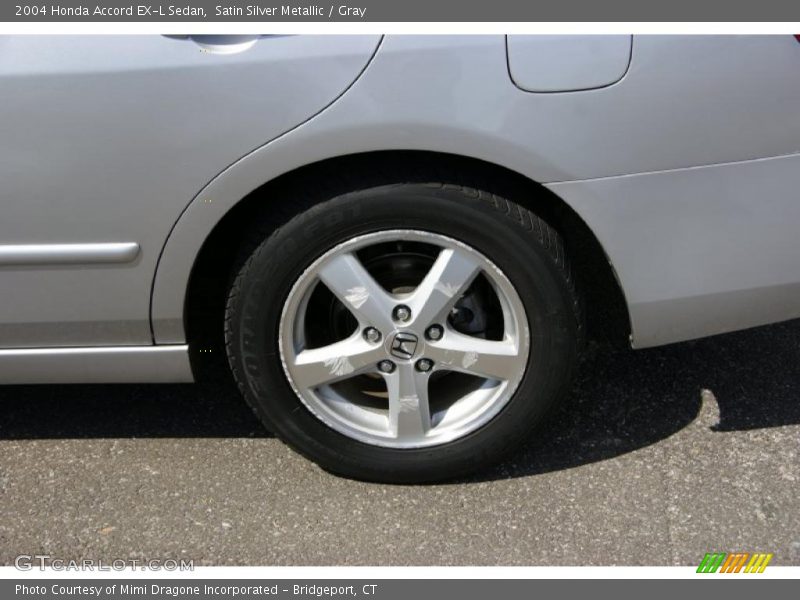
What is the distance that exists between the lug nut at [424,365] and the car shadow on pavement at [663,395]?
377 millimetres

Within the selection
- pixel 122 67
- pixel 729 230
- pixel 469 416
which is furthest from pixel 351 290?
pixel 729 230

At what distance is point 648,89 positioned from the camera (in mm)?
2111

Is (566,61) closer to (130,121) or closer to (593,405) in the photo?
(130,121)

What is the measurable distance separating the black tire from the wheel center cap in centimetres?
28

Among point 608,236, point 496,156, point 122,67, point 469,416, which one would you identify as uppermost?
point 122,67

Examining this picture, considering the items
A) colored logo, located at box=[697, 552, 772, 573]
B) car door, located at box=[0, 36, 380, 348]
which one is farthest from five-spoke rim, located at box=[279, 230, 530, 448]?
colored logo, located at box=[697, 552, 772, 573]

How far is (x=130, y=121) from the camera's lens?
83.5 inches

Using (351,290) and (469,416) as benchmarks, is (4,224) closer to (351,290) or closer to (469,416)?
(351,290)

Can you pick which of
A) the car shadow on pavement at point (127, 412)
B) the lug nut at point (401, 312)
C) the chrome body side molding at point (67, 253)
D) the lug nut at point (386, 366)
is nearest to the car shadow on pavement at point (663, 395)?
the lug nut at point (386, 366)

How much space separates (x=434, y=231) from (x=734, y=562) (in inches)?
42.2

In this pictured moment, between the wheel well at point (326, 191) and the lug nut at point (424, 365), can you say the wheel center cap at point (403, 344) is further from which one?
the wheel well at point (326, 191)

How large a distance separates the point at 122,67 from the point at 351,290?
731 mm

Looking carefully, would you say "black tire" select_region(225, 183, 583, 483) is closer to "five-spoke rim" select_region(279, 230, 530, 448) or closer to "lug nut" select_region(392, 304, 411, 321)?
"five-spoke rim" select_region(279, 230, 530, 448)

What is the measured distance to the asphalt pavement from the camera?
236cm
